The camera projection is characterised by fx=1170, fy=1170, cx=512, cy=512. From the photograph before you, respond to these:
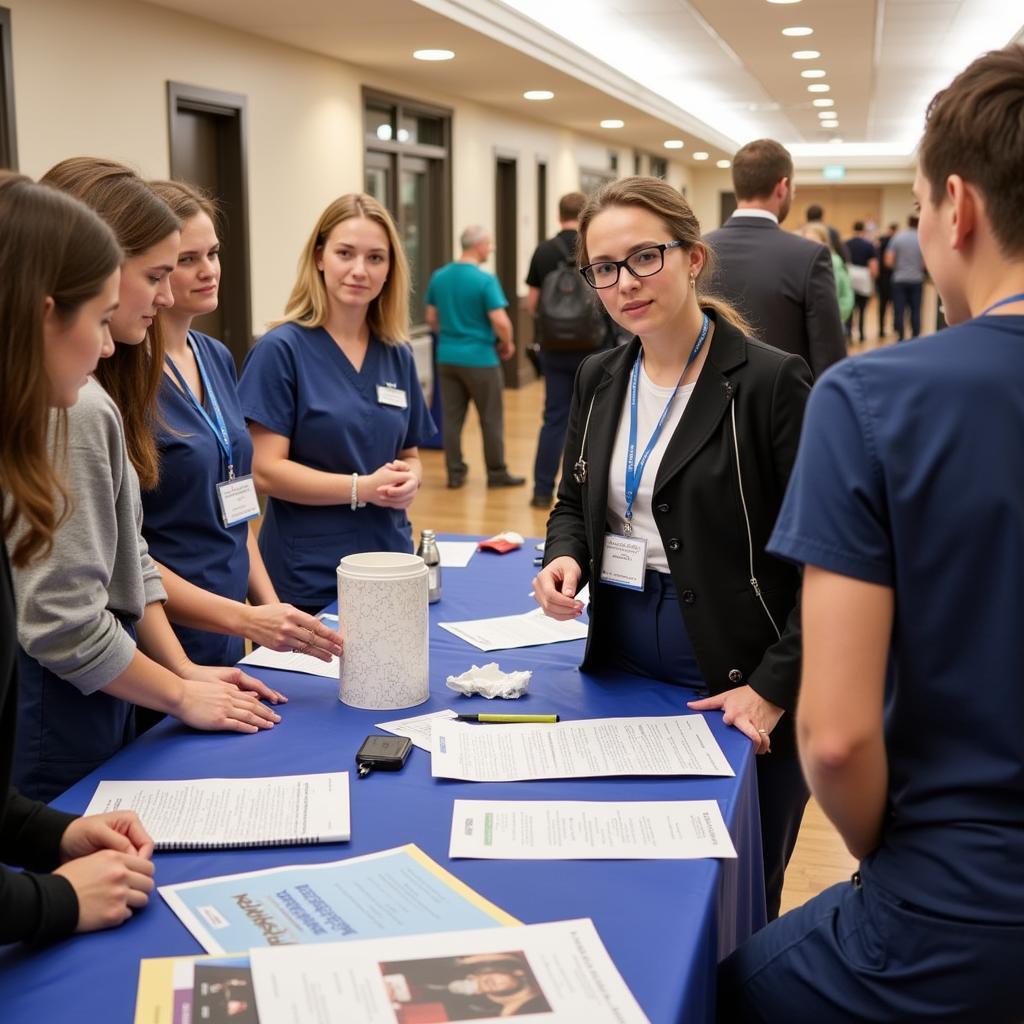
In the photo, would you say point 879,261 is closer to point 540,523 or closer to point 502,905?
point 540,523

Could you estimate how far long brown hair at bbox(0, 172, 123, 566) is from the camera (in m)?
1.10

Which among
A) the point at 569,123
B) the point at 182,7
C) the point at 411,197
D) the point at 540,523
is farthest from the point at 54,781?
the point at 569,123

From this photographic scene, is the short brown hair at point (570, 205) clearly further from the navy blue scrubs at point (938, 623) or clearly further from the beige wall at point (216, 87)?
the navy blue scrubs at point (938, 623)

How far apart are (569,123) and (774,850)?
1175cm

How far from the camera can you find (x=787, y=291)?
3883mm

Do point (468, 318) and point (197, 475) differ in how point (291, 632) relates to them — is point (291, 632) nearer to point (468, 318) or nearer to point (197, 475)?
point (197, 475)

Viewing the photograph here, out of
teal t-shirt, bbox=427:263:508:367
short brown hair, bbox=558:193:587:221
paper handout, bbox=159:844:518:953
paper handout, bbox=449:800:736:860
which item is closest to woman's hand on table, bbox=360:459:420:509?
paper handout, bbox=449:800:736:860

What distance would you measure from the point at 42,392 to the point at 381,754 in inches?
28.8

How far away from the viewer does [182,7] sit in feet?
19.3

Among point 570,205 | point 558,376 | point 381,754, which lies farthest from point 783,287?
point 570,205

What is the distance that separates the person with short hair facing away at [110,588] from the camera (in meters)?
1.47

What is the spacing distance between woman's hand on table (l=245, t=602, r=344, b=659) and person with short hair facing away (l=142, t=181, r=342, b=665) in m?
0.07

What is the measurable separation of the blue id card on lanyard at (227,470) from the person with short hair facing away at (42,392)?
3.12 ft

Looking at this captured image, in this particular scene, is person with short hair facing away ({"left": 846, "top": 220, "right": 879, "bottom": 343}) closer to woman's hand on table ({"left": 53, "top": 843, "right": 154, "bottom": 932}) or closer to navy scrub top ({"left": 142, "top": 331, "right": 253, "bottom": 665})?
navy scrub top ({"left": 142, "top": 331, "right": 253, "bottom": 665})
